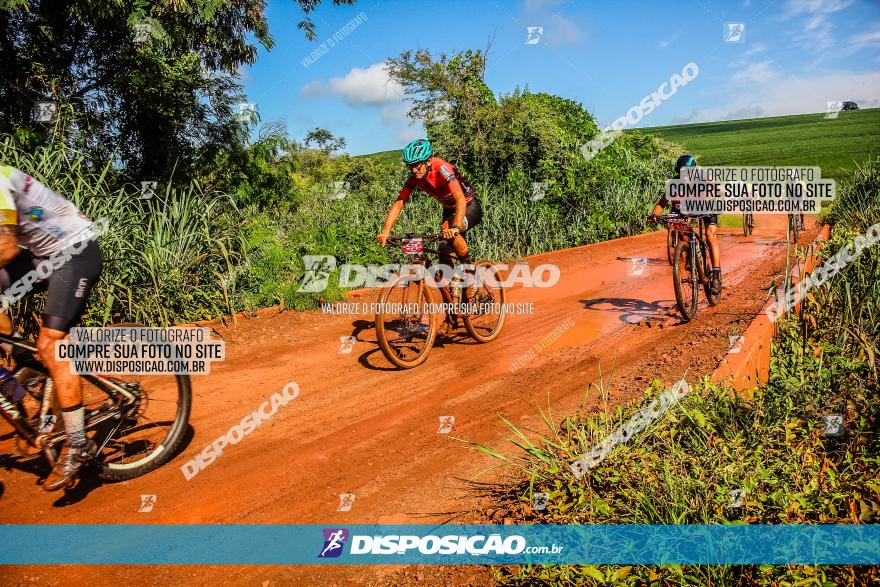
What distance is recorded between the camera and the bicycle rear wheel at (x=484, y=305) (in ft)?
23.5

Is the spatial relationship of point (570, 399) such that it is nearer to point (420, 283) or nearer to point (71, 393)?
point (420, 283)

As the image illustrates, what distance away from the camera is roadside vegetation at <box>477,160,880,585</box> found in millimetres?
2805

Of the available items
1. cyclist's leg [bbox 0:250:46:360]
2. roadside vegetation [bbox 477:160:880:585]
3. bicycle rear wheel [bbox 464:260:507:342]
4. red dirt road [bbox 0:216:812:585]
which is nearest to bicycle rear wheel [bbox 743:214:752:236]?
red dirt road [bbox 0:216:812:585]

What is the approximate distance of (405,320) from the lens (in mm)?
6285

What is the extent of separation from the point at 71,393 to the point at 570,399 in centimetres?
407

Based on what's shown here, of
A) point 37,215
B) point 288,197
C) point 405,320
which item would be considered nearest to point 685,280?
point 405,320

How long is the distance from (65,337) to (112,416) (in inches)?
28.2

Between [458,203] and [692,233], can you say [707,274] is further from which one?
[458,203]

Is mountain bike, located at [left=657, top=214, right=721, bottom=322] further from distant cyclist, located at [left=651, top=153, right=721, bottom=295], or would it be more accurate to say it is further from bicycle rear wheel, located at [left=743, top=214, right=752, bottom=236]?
bicycle rear wheel, located at [left=743, top=214, right=752, bottom=236]

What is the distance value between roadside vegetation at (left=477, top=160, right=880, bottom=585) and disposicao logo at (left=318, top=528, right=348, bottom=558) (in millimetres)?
982

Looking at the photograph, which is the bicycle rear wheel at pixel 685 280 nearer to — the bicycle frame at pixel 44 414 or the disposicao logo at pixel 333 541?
the disposicao logo at pixel 333 541

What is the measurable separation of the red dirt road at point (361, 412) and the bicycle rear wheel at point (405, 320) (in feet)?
0.74

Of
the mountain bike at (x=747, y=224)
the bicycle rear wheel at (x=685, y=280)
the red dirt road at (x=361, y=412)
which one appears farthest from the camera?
the mountain bike at (x=747, y=224)

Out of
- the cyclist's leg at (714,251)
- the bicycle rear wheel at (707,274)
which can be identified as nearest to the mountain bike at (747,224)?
the bicycle rear wheel at (707,274)
